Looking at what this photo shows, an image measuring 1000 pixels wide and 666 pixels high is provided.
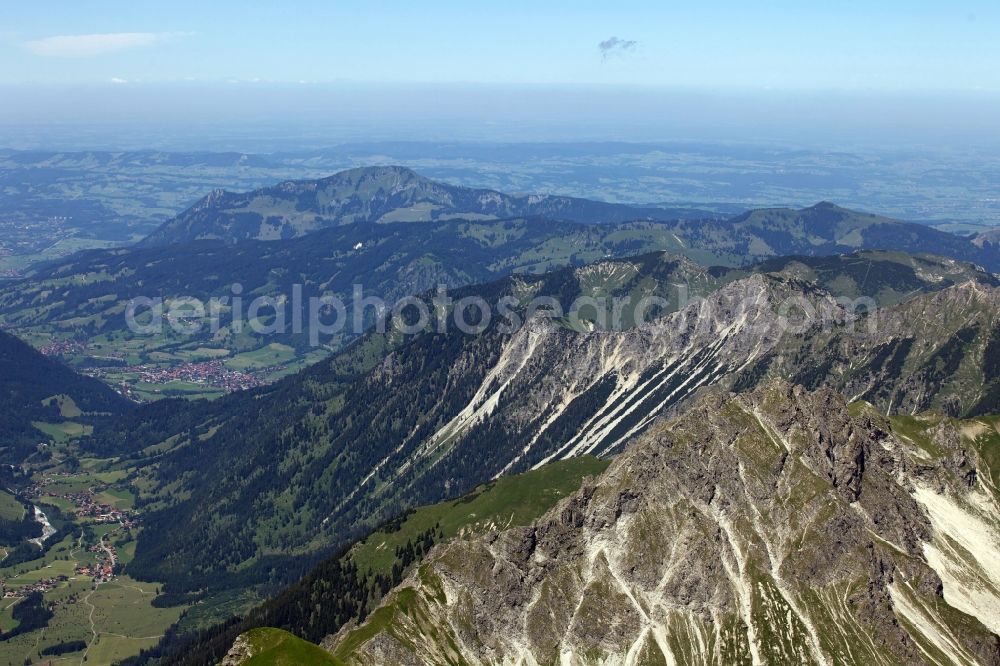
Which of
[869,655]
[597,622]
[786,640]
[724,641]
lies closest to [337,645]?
[597,622]

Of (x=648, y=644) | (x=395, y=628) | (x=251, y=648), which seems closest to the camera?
(x=251, y=648)

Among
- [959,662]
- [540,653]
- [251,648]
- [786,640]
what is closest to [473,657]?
[540,653]

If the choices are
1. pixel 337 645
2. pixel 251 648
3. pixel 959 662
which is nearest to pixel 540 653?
pixel 337 645

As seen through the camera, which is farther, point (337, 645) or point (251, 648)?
point (337, 645)

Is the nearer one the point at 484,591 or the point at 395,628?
the point at 395,628

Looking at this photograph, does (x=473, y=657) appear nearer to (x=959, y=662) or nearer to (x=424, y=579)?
(x=424, y=579)

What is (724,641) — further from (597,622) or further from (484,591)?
(484,591)

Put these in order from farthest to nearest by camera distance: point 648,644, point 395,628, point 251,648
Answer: point 648,644
point 395,628
point 251,648

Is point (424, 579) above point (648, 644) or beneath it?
above
